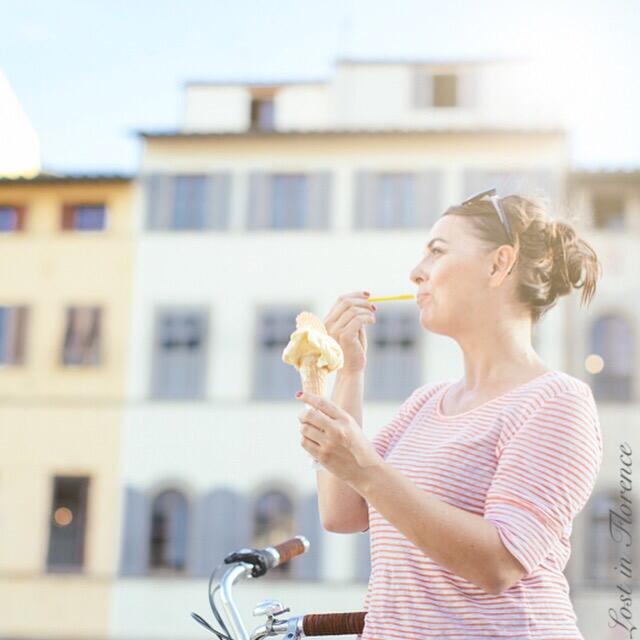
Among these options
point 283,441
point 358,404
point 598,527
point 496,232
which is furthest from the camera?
point 283,441

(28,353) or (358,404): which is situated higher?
(28,353)

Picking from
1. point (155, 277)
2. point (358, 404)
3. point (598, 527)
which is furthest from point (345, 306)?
point (155, 277)

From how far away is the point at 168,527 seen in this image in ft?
51.4

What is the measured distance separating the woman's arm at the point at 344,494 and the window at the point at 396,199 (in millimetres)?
14308

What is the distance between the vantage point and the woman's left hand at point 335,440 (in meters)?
1.27

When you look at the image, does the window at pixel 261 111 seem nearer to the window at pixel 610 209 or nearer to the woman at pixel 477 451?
the window at pixel 610 209

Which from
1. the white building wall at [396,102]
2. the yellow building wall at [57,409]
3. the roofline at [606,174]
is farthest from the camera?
the white building wall at [396,102]

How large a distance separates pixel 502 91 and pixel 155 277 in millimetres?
5370

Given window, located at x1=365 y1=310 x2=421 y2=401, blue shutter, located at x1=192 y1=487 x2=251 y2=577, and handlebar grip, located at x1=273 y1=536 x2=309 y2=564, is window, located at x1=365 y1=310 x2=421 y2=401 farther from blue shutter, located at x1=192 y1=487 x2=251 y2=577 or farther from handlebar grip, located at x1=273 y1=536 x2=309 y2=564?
handlebar grip, located at x1=273 y1=536 x2=309 y2=564

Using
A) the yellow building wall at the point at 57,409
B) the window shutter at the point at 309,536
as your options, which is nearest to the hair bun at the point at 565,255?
the window shutter at the point at 309,536

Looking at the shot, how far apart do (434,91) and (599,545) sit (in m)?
6.53

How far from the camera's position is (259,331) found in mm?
15797

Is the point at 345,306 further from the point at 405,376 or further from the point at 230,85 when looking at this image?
the point at 230,85

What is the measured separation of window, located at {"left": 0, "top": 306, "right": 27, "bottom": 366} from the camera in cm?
1620
